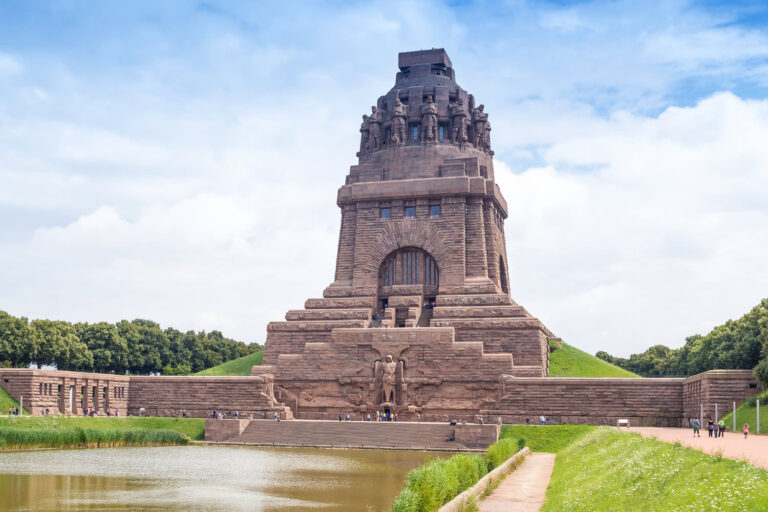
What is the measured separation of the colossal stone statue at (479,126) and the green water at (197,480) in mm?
28583

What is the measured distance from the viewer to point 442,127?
5525 centimetres

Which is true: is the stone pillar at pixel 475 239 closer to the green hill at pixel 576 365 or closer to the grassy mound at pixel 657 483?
the green hill at pixel 576 365

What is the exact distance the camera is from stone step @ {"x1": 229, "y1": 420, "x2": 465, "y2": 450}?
36.2 meters

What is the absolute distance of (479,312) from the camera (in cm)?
4647

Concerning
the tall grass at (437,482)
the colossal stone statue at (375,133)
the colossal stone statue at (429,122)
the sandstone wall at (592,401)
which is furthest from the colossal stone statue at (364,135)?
the tall grass at (437,482)

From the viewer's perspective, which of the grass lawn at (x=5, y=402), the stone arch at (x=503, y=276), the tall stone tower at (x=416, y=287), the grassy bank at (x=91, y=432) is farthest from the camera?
the stone arch at (x=503, y=276)

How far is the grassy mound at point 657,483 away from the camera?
1052 centimetres

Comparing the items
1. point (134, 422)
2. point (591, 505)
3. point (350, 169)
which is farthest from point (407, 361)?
point (591, 505)

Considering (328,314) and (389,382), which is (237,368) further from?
(389,382)

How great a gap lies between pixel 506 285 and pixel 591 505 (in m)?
43.2

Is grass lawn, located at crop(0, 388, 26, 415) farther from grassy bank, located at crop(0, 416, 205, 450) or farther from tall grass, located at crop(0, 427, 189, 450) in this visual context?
tall grass, located at crop(0, 427, 189, 450)

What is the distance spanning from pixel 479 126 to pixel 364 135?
7.55m

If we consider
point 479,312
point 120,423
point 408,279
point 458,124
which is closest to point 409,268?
point 408,279

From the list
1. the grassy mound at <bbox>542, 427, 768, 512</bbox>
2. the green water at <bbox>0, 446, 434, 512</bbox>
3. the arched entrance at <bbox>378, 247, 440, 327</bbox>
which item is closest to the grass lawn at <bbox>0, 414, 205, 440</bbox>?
the green water at <bbox>0, 446, 434, 512</bbox>
